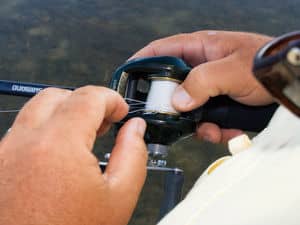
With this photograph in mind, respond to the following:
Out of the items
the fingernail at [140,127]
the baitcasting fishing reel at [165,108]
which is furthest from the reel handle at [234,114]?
the fingernail at [140,127]

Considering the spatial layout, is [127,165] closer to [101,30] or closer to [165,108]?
[165,108]

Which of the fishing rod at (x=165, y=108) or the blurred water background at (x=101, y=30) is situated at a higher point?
the fishing rod at (x=165, y=108)

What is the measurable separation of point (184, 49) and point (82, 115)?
43 centimetres

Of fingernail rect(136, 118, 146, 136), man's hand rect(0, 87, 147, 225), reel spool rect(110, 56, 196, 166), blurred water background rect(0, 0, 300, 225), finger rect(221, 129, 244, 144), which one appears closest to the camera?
man's hand rect(0, 87, 147, 225)

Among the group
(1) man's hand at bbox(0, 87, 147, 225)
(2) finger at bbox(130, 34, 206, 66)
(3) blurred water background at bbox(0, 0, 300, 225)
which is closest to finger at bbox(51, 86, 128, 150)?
(1) man's hand at bbox(0, 87, 147, 225)

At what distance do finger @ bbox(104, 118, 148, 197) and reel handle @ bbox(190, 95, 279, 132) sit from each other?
0.20 m

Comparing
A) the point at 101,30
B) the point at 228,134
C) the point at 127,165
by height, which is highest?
the point at 127,165

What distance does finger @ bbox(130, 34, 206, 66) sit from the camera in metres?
0.86

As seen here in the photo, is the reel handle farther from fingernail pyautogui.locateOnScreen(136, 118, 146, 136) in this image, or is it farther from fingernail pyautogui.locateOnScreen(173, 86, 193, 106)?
fingernail pyautogui.locateOnScreen(136, 118, 146, 136)

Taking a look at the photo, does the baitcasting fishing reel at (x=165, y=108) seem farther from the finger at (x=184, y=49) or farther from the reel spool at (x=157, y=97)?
the finger at (x=184, y=49)

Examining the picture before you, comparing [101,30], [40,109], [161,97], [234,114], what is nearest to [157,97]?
[161,97]

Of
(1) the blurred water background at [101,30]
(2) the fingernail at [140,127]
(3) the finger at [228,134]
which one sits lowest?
(1) the blurred water background at [101,30]

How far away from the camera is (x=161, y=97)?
679 millimetres

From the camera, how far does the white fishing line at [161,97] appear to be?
67 centimetres
